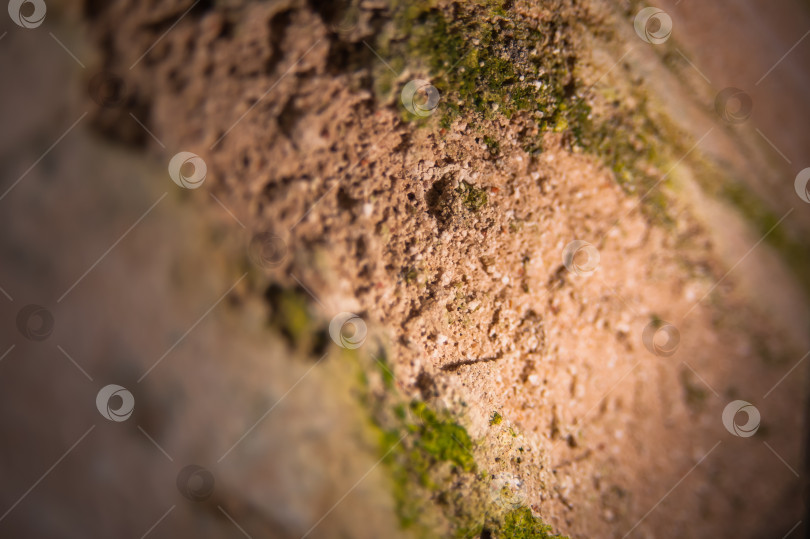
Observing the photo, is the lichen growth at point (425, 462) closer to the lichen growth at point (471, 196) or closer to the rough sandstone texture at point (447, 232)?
the rough sandstone texture at point (447, 232)

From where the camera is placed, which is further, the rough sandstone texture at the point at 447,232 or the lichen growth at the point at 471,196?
the lichen growth at the point at 471,196

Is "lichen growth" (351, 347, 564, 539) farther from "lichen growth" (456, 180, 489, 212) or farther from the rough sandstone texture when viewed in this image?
"lichen growth" (456, 180, 489, 212)

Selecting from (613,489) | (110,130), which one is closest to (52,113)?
(110,130)

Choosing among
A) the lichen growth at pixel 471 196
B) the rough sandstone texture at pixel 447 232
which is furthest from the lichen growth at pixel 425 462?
the lichen growth at pixel 471 196

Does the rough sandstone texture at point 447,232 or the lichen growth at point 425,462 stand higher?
the rough sandstone texture at point 447,232

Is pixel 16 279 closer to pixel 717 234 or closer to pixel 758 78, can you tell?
pixel 717 234

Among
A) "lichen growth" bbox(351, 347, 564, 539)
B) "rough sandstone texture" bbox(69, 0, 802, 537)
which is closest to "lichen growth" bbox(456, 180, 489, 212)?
"rough sandstone texture" bbox(69, 0, 802, 537)

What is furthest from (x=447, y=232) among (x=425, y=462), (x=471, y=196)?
(x=425, y=462)

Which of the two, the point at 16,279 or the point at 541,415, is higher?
the point at 541,415
